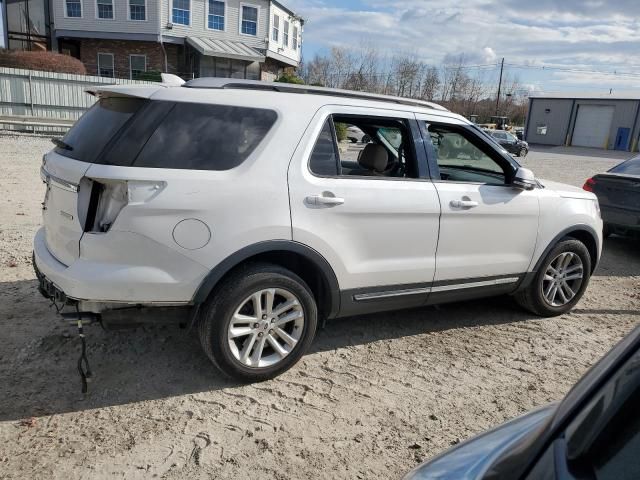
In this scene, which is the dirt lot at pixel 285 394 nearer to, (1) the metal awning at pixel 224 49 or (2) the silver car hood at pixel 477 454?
(2) the silver car hood at pixel 477 454

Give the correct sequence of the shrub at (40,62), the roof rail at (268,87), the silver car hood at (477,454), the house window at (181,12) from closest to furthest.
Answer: the silver car hood at (477,454)
the roof rail at (268,87)
the shrub at (40,62)
the house window at (181,12)

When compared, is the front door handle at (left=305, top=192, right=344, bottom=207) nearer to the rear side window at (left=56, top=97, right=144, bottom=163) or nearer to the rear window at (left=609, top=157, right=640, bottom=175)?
the rear side window at (left=56, top=97, right=144, bottom=163)

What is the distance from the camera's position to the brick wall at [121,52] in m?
31.2

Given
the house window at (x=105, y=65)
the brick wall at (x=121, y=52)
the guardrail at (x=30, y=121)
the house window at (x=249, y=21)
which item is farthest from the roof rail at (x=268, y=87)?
the house window at (x=105, y=65)

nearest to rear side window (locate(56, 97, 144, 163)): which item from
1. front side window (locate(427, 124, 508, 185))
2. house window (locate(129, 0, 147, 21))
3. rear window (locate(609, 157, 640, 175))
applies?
front side window (locate(427, 124, 508, 185))

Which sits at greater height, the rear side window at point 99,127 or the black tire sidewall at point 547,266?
the rear side window at point 99,127

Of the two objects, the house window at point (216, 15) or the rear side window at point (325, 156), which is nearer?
the rear side window at point (325, 156)

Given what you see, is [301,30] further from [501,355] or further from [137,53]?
[501,355]

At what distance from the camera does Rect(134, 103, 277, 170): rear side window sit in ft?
10.3

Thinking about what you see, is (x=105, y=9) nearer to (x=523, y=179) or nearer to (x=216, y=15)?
(x=216, y=15)

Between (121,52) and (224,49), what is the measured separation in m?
6.28

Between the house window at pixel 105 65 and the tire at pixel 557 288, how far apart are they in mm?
31906

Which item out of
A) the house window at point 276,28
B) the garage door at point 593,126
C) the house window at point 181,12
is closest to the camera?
the house window at point 181,12

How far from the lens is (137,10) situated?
2995 cm
